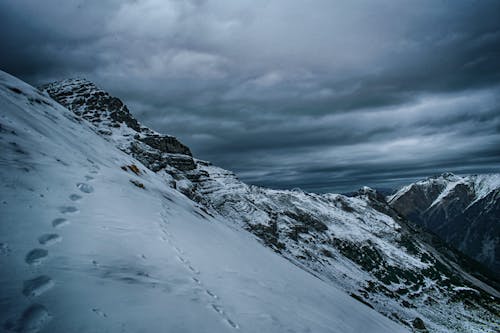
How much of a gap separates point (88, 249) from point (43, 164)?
687cm

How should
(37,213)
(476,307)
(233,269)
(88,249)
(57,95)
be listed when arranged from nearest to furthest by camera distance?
(88,249) → (37,213) → (233,269) → (57,95) → (476,307)

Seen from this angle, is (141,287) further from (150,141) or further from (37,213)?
(150,141)

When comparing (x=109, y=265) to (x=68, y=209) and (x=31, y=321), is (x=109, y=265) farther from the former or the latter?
(x=68, y=209)

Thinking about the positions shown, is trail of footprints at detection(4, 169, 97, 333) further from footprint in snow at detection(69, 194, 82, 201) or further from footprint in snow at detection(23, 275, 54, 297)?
footprint in snow at detection(69, 194, 82, 201)

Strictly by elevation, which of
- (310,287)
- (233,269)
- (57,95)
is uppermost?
(57,95)

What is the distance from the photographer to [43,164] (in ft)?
39.7

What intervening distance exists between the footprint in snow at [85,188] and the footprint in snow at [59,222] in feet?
10.8

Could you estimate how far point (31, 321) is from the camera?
15.5 ft

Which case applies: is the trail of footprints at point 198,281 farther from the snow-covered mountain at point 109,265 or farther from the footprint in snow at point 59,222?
the footprint in snow at point 59,222

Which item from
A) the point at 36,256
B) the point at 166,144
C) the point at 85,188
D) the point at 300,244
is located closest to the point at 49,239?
the point at 36,256

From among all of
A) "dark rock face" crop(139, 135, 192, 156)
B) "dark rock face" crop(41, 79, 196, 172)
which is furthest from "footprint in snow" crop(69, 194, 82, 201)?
"dark rock face" crop(139, 135, 192, 156)

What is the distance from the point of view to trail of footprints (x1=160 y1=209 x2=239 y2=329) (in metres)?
6.95

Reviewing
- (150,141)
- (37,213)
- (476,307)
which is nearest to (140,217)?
(37,213)

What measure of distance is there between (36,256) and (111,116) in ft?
521
